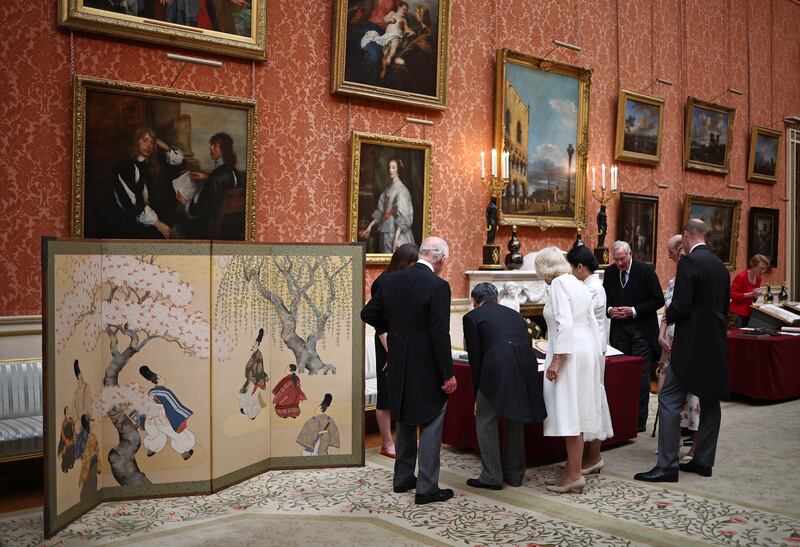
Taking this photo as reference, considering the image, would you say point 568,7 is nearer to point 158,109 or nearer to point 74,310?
point 158,109

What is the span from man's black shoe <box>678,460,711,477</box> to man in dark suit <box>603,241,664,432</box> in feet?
5.47

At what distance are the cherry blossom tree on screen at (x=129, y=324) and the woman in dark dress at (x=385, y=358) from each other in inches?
61.2

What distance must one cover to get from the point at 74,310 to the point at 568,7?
338 inches

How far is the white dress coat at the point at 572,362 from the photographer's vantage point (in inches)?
229

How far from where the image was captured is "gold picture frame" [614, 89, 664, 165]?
1174 cm

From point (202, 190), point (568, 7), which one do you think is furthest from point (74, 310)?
point (568, 7)

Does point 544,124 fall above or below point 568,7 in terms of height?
below

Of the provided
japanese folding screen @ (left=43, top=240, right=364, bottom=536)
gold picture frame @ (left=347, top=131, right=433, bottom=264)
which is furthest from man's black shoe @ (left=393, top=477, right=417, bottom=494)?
gold picture frame @ (left=347, top=131, right=433, bottom=264)

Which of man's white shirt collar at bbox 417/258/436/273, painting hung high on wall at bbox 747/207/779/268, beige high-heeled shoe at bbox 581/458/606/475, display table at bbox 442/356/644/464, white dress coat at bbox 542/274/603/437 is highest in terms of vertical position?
painting hung high on wall at bbox 747/207/779/268

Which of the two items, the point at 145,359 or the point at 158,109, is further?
the point at 158,109

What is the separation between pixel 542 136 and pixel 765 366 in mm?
4229

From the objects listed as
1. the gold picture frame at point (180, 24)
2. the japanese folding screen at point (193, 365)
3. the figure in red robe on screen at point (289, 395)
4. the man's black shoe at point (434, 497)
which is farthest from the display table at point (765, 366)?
the gold picture frame at point (180, 24)

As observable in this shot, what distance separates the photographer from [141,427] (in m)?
5.70

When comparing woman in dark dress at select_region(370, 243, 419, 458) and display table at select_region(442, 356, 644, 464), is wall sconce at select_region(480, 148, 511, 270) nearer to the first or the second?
→ display table at select_region(442, 356, 644, 464)
